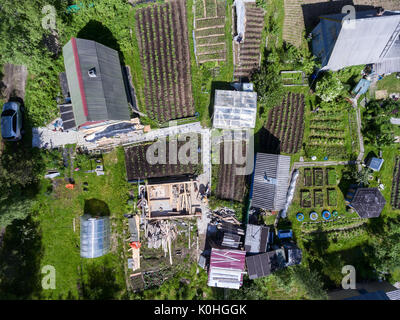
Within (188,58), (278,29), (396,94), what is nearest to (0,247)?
(188,58)

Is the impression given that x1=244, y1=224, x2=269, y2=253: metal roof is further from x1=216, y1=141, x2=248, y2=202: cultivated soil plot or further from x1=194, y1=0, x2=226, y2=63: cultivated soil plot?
x1=194, y1=0, x2=226, y2=63: cultivated soil plot

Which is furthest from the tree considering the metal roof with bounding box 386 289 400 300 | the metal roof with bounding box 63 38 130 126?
the metal roof with bounding box 386 289 400 300

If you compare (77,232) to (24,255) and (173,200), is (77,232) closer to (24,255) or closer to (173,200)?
(24,255)

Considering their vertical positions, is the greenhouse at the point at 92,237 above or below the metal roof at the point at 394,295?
above

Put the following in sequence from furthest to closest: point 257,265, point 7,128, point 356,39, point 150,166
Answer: point 150,166
point 257,265
point 7,128
point 356,39

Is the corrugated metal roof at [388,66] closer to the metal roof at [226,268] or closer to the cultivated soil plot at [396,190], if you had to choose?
the cultivated soil plot at [396,190]

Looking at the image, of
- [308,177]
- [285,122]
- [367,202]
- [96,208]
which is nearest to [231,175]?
[285,122]

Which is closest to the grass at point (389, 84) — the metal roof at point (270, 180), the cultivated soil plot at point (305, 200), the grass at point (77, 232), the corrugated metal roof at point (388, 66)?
the corrugated metal roof at point (388, 66)
